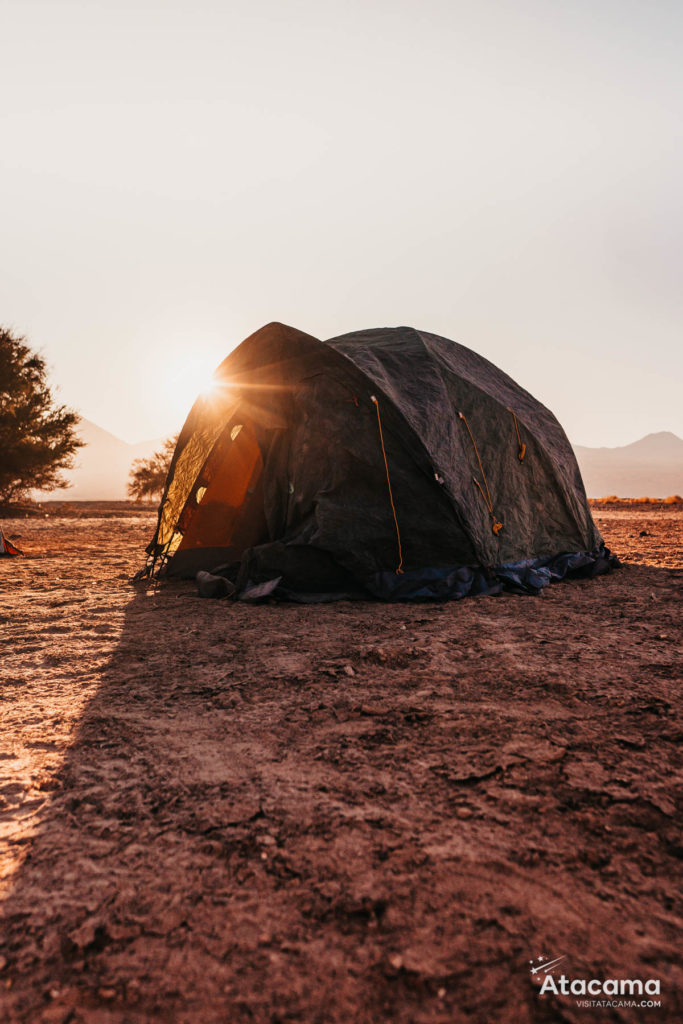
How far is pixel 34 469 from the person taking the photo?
2228 cm

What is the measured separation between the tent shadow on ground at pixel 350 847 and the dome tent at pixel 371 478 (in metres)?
2.30

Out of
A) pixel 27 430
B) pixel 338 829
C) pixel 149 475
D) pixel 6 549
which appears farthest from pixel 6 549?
pixel 149 475

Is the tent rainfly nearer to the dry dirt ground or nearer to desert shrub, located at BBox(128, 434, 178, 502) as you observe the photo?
the dry dirt ground

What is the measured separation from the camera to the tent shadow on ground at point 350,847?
142cm

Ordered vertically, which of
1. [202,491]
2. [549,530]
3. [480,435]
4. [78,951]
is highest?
[480,435]

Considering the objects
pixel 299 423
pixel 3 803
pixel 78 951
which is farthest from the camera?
pixel 299 423

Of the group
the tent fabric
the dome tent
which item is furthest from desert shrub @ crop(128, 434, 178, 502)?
the dome tent

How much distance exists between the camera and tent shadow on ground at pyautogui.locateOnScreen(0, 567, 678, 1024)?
1.42m

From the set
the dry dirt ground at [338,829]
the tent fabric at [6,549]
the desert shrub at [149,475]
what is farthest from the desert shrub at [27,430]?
the dry dirt ground at [338,829]

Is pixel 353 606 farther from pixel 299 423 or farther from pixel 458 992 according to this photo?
pixel 458 992

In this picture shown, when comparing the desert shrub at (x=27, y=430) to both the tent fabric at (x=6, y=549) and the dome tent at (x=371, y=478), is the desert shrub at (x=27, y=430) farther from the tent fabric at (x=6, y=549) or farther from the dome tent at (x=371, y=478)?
the dome tent at (x=371, y=478)

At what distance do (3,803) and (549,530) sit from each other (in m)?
6.47

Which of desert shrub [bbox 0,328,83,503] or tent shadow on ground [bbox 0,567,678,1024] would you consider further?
desert shrub [bbox 0,328,83,503]

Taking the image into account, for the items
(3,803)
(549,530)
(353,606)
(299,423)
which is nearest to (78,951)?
(3,803)
